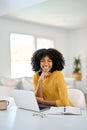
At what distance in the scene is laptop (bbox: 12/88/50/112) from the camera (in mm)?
1386

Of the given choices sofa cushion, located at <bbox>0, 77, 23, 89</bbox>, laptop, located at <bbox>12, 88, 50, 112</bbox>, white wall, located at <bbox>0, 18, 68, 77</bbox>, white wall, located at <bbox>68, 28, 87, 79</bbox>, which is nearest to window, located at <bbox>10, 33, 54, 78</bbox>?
white wall, located at <bbox>0, 18, 68, 77</bbox>

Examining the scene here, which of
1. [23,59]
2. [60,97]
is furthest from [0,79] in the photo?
[60,97]

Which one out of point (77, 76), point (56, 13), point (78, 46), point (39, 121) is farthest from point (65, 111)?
point (78, 46)

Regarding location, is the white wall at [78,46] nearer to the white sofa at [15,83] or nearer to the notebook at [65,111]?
the white sofa at [15,83]

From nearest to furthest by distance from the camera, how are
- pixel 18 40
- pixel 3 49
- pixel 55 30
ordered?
1. pixel 3 49
2. pixel 18 40
3. pixel 55 30

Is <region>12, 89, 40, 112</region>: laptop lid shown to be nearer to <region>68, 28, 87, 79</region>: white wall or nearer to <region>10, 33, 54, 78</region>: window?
<region>10, 33, 54, 78</region>: window

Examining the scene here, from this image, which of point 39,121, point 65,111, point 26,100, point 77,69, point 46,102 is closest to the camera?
point 39,121

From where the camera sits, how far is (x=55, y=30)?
6.17 metres

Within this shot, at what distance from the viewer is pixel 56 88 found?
1.67 m

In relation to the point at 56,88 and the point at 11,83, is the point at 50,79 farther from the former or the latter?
the point at 11,83

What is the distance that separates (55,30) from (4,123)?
5263mm

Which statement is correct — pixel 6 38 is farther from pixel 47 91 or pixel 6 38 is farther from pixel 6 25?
pixel 47 91

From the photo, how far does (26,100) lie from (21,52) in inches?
162

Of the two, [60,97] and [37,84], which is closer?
[60,97]
